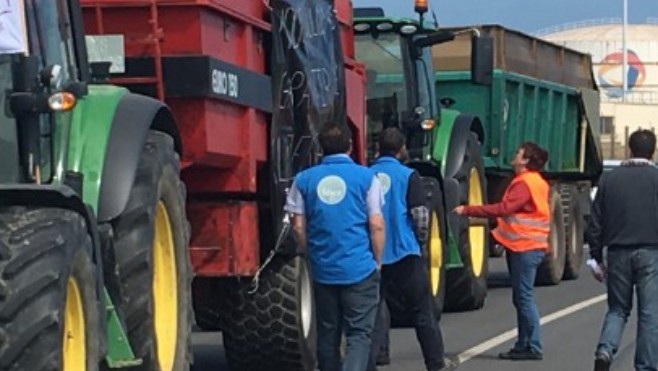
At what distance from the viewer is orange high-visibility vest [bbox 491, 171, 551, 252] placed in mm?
14086

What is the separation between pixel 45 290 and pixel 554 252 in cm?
1598

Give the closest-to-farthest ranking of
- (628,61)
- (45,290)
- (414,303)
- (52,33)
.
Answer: (45,290) < (52,33) < (414,303) < (628,61)

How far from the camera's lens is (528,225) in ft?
46.3

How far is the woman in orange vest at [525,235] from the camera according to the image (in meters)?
14.1

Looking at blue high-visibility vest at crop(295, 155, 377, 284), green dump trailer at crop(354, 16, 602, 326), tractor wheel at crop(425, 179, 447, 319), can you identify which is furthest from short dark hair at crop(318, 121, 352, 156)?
tractor wheel at crop(425, 179, 447, 319)

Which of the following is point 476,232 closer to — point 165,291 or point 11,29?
point 165,291

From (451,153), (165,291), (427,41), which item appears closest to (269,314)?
(165,291)

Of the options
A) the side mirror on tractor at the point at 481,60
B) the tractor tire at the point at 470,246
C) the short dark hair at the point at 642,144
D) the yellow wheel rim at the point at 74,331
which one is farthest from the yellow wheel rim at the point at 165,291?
the side mirror on tractor at the point at 481,60

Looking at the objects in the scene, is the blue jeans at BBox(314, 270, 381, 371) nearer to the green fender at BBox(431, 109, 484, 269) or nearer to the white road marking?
the white road marking

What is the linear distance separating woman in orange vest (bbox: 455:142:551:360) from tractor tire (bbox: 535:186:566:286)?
25.8 ft

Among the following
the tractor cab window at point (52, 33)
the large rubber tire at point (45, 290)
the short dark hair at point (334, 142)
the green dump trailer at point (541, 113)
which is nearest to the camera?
the large rubber tire at point (45, 290)

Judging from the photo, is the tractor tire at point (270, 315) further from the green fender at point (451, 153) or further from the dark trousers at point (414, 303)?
the green fender at point (451, 153)

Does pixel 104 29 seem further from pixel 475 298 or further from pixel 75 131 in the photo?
pixel 475 298

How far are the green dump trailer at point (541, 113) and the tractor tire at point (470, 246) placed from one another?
2.10 ft
